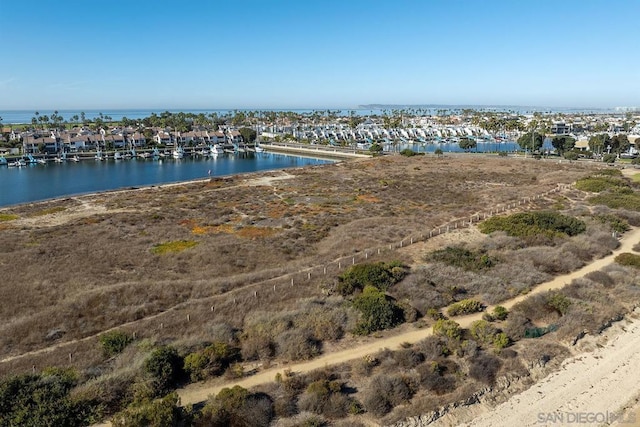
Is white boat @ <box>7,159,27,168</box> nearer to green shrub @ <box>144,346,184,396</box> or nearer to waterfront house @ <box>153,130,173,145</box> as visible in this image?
waterfront house @ <box>153,130,173,145</box>

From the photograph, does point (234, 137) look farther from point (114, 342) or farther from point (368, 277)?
point (114, 342)

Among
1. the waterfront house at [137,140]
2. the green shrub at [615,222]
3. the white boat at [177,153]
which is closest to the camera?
the green shrub at [615,222]

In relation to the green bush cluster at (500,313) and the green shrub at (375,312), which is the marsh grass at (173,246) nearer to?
the green shrub at (375,312)

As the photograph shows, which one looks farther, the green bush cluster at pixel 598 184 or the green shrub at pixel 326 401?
the green bush cluster at pixel 598 184

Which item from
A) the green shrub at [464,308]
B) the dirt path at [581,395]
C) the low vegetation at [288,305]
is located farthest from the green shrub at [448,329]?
the dirt path at [581,395]

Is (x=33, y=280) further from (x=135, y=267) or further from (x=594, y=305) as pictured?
(x=594, y=305)

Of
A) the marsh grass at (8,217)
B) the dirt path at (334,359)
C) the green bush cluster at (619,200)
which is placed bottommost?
the dirt path at (334,359)
